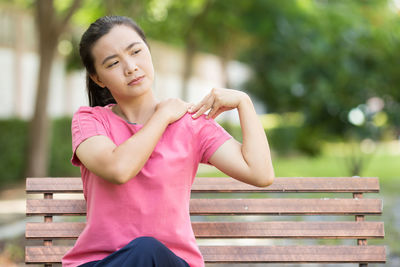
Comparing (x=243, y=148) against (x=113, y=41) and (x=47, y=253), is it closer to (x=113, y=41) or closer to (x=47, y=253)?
(x=113, y=41)

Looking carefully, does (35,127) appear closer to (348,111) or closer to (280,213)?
(348,111)

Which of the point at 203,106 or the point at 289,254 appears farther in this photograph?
the point at 289,254

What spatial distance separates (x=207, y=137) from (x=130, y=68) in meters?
0.41

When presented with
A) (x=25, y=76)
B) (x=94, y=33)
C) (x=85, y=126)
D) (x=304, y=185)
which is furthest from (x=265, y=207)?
(x=25, y=76)

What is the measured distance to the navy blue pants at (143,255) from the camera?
6.69 feet

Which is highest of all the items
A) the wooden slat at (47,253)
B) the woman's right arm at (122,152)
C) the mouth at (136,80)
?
the mouth at (136,80)

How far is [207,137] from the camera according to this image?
7.68 feet

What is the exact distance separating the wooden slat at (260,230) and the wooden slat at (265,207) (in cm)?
6

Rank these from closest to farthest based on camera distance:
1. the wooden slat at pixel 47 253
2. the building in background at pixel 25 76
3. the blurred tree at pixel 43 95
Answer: the wooden slat at pixel 47 253, the blurred tree at pixel 43 95, the building in background at pixel 25 76

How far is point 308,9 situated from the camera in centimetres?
1154

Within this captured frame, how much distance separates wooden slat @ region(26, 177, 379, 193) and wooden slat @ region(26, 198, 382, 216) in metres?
0.06

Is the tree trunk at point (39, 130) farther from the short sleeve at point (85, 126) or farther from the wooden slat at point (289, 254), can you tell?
the short sleeve at point (85, 126)

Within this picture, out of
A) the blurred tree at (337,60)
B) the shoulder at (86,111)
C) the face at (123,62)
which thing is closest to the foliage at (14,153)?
the blurred tree at (337,60)

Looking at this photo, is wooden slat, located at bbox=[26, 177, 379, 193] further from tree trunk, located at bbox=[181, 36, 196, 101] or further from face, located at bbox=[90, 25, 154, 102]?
tree trunk, located at bbox=[181, 36, 196, 101]
